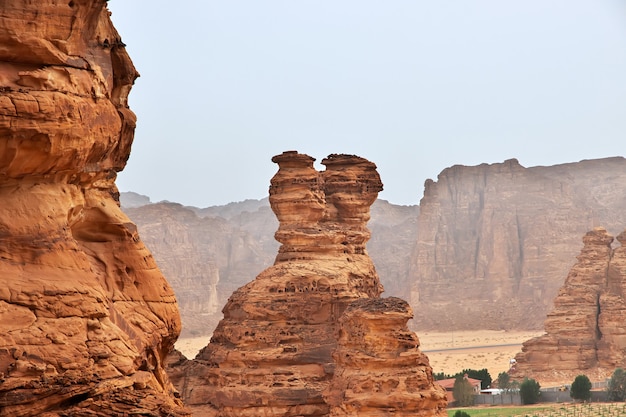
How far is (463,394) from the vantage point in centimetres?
5647

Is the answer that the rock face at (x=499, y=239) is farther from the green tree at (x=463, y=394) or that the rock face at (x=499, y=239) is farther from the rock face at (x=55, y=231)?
the rock face at (x=55, y=231)

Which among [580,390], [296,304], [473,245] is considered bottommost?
[580,390]

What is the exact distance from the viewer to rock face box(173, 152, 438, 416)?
38.7 metres

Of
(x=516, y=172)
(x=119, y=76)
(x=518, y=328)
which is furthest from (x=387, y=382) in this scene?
(x=516, y=172)

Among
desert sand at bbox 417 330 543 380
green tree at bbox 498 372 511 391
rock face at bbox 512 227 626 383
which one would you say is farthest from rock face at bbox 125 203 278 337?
rock face at bbox 512 227 626 383

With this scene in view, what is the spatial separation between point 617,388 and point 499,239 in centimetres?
6145

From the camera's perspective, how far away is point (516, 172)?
121125mm

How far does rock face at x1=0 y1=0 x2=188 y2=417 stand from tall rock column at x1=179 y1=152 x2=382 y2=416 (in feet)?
87.8

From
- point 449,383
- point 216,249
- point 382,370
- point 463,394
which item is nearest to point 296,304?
point 382,370

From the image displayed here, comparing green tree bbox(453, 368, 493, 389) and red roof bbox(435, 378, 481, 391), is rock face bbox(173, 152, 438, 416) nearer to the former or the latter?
red roof bbox(435, 378, 481, 391)

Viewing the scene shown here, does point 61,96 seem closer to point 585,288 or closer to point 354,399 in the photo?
point 354,399

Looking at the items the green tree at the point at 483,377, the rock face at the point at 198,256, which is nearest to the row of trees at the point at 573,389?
the green tree at the point at 483,377

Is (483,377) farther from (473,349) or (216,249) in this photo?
(216,249)

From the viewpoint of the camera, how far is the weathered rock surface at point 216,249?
4328 inches
